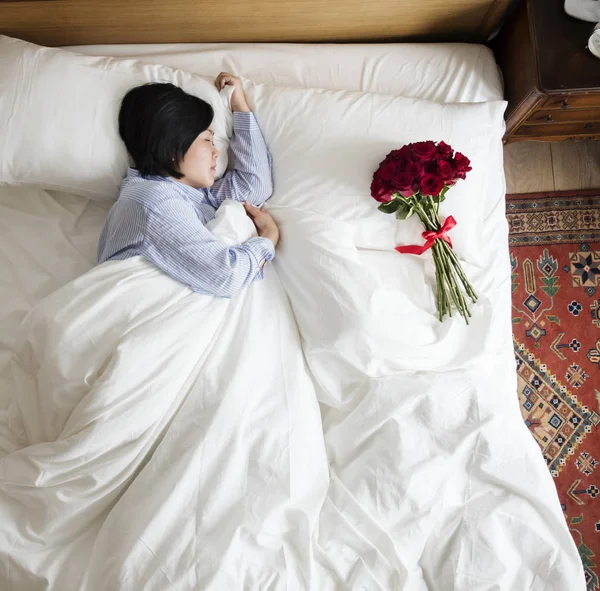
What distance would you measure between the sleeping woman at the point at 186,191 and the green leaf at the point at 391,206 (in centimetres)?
25

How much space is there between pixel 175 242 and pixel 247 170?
27cm

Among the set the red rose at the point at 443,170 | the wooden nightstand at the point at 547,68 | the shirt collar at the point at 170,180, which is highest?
the wooden nightstand at the point at 547,68

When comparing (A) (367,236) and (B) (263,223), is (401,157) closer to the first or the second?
(A) (367,236)

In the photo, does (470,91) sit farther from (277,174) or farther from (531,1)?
(277,174)

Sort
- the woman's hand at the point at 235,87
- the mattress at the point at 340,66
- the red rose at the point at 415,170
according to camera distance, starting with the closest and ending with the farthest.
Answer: the red rose at the point at 415,170
the woman's hand at the point at 235,87
the mattress at the point at 340,66

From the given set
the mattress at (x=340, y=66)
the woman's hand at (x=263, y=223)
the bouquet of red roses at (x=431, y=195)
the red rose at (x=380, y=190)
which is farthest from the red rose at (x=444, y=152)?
the woman's hand at (x=263, y=223)

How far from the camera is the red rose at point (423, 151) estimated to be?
1192mm

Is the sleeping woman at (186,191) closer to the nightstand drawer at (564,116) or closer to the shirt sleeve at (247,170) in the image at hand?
the shirt sleeve at (247,170)

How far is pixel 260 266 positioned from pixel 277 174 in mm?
277

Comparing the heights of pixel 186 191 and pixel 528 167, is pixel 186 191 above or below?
below

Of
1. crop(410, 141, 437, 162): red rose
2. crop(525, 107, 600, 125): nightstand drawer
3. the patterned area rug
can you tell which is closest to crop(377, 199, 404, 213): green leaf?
crop(410, 141, 437, 162): red rose

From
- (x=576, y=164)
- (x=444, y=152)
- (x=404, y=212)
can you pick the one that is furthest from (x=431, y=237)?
(x=576, y=164)

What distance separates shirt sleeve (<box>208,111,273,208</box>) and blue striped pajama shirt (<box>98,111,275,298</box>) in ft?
0.34

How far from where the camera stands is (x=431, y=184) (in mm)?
1198
